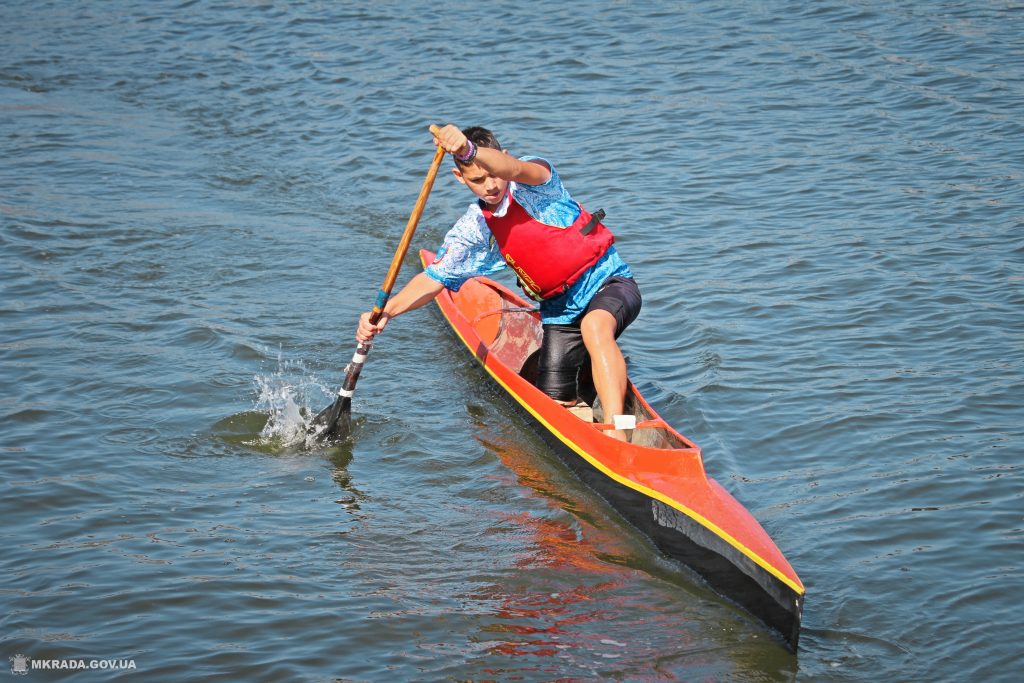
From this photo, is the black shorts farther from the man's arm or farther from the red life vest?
the man's arm

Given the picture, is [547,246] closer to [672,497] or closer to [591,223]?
[591,223]

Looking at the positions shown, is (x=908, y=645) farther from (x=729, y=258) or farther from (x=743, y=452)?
(x=729, y=258)

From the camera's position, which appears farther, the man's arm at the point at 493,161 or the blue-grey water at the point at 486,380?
the man's arm at the point at 493,161

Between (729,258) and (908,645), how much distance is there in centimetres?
485

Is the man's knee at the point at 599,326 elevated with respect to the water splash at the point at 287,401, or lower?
elevated

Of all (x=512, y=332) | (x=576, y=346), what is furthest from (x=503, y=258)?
(x=512, y=332)

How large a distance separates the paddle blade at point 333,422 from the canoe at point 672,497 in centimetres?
105

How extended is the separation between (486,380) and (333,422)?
1.25 metres

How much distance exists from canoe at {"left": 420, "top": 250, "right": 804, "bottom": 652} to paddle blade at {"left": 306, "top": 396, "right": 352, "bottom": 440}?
1.05m

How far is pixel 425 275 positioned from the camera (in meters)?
6.03

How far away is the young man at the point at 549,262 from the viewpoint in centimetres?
541

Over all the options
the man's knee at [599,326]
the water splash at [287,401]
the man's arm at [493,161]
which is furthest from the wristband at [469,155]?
the water splash at [287,401]

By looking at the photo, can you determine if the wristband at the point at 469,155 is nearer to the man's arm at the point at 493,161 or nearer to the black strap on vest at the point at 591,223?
the man's arm at the point at 493,161

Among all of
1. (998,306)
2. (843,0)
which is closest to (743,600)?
(998,306)
